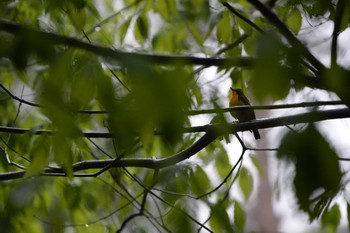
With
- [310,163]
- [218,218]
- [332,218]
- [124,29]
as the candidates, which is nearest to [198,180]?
[218,218]

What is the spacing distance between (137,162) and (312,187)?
1.08m

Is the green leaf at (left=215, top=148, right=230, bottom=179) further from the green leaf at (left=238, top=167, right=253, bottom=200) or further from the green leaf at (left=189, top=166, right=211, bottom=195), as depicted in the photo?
the green leaf at (left=189, top=166, right=211, bottom=195)

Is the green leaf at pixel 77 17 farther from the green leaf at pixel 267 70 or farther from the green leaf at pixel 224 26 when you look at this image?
the green leaf at pixel 267 70

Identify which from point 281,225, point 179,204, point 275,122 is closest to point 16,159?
point 179,204

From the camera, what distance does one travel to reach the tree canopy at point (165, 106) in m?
0.59

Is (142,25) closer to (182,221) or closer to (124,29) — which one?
(124,29)

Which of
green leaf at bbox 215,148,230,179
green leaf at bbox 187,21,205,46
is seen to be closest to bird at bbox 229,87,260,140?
green leaf at bbox 187,21,205,46

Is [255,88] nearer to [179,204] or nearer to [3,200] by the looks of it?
[179,204]

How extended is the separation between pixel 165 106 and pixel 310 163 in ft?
0.58

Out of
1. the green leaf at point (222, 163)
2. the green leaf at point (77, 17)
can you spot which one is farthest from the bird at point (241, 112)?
the green leaf at point (77, 17)

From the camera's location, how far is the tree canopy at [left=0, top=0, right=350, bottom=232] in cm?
59

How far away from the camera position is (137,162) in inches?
63.9

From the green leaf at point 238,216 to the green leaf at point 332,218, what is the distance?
27cm

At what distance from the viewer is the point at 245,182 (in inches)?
76.5
